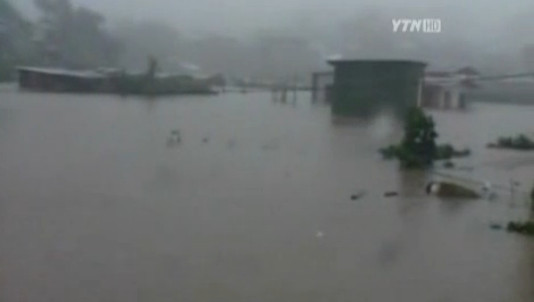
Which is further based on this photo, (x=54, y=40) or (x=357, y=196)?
(x=54, y=40)

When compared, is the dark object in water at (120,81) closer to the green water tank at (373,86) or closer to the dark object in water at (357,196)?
the green water tank at (373,86)

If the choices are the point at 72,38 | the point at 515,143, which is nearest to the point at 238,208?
the point at 72,38

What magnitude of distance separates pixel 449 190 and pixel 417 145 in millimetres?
197

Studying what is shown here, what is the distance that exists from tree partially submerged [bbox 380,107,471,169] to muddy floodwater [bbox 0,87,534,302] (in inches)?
1.6

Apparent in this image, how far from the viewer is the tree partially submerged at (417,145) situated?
2936mm

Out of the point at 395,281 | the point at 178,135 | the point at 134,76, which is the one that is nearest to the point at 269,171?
the point at 178,135

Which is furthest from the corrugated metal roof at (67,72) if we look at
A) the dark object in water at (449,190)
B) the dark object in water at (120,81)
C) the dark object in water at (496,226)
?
the dark object in water at (496,226)

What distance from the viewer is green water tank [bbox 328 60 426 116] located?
2969mm

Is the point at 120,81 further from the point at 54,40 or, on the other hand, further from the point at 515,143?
the point at 515,143

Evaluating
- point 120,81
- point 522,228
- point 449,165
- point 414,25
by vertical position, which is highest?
point 414,25

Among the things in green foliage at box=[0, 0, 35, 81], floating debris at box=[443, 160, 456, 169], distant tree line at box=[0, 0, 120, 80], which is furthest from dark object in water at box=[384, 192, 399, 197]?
green foliage at box=[0, 0, 35, 81]

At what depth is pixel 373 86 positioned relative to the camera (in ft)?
9.75

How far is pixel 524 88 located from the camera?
3.05 metres

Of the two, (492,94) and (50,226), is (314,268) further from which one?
(492,94)
